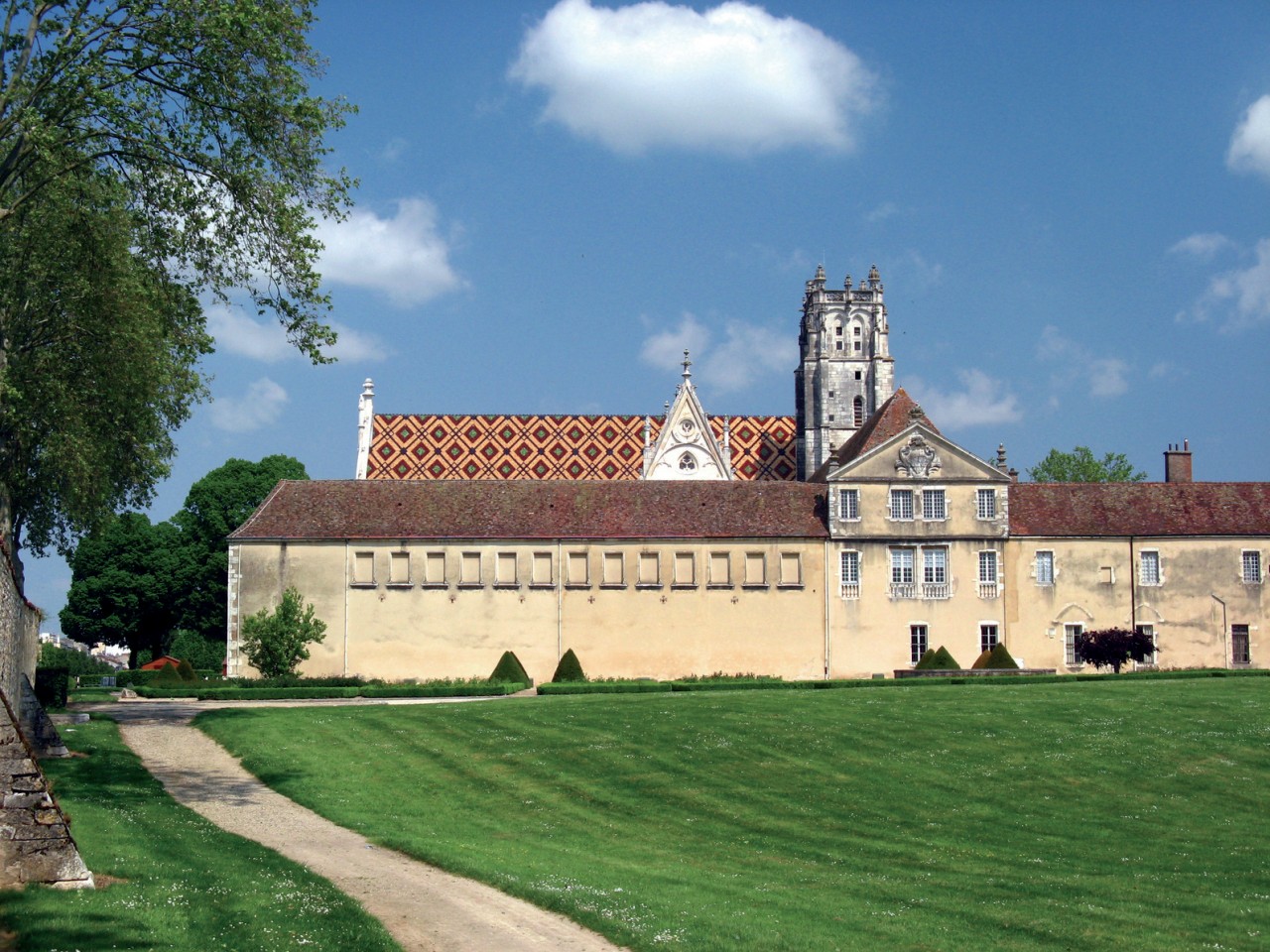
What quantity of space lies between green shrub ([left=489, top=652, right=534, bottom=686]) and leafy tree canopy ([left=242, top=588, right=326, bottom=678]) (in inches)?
286

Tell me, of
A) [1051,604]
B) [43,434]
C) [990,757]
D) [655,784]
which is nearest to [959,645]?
[1051,604]

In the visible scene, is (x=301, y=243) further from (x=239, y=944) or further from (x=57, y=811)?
(x=239, y=944)

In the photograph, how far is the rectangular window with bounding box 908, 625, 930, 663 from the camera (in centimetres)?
5681

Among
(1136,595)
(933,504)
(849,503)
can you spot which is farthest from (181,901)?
(1136,595)

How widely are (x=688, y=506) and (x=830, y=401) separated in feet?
92.6

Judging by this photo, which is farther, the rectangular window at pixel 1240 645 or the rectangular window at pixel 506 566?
the rectangular window at pixel 1240 645

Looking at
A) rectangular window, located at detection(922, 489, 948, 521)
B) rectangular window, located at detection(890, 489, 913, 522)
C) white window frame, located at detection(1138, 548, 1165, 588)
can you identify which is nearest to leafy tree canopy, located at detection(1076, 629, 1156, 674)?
white window frame, located at detection(1138, 548, 1165, 588)

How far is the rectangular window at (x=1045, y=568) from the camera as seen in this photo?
187 feet

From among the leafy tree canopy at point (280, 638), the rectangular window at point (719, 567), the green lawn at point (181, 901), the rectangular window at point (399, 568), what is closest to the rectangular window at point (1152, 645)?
the rectangular window at point (719, 567)

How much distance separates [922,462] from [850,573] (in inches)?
218

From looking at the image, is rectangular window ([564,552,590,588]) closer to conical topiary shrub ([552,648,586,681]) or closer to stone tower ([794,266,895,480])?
conical topiary shrub ([552,648,586,681])

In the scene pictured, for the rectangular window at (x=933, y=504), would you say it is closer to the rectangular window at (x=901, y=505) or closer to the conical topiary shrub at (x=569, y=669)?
the rectangular window at (x=901, y=505)

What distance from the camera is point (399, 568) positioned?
5600cm

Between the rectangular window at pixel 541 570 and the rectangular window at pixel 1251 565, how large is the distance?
93.8 feet
